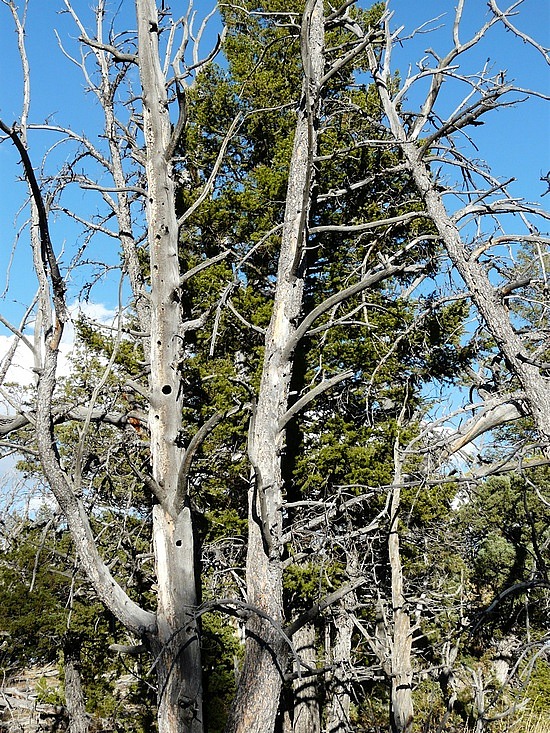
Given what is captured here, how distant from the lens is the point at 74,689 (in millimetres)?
10766

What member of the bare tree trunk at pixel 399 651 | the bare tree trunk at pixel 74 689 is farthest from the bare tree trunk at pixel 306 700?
the bare tree trunk at pixel 74 689

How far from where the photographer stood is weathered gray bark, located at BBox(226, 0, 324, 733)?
476cm

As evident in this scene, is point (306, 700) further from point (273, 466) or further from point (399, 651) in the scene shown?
point (273, 466)

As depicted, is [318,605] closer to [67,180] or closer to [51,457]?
[51,457]

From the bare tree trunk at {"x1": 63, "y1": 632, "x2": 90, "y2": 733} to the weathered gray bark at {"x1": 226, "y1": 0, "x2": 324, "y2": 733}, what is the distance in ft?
22.7

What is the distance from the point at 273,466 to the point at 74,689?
8.14 meters

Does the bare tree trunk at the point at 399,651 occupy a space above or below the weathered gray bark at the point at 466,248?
below

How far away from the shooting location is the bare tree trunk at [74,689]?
34.7 ft

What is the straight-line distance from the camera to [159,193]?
535cm

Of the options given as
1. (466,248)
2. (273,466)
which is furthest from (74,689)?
(466,248)

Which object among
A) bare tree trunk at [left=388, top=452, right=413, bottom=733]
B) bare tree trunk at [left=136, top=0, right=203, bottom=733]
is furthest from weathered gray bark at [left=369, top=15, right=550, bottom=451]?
bare tree trunk at [left=388, top=452, right=413, bottom=733]

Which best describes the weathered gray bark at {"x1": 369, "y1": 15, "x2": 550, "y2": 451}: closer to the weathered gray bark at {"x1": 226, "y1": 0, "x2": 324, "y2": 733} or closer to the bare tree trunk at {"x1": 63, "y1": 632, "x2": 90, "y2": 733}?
the weathered gray bark at {"x1": 226, "y1": 0, "x2": 324, "y2": 733}

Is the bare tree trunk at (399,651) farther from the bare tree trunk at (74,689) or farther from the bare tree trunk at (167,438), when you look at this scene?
the bare tree trunk at (74,689)

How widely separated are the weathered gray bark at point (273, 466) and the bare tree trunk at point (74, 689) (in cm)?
693
